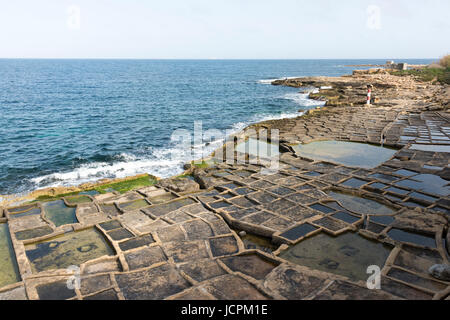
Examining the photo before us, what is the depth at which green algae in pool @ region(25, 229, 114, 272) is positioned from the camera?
29.8 ft

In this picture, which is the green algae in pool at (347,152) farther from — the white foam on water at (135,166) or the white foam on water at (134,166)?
the white foam on water at (135,166)

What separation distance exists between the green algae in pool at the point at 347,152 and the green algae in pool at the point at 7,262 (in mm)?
15357

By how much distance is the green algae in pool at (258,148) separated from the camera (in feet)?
66.9

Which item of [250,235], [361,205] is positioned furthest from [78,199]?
[361,205]

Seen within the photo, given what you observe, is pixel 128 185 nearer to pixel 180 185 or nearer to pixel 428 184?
pixel 180 185

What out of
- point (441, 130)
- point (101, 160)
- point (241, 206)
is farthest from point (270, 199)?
point (441, 130)

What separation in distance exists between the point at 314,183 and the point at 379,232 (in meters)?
4.57

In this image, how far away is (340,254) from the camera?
355 inches

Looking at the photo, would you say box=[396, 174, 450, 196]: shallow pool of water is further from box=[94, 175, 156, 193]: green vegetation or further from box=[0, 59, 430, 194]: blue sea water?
box=[0, 59, 430, 194]: blue sea water

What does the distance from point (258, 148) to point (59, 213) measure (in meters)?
13.7

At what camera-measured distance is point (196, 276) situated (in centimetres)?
777

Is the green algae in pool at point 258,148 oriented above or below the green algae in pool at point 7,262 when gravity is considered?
above

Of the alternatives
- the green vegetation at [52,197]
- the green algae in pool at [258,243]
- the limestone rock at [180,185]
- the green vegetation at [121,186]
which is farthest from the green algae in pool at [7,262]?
the green algae in pool at [258,243]
